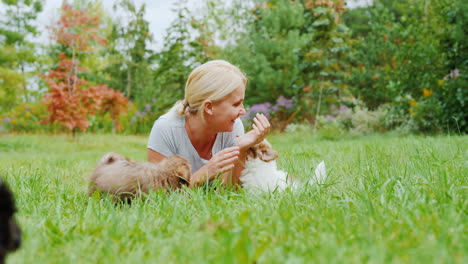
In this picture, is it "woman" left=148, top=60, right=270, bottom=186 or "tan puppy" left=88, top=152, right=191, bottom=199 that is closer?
"tan puppy" left=88, top=152, right=191, bottom=199

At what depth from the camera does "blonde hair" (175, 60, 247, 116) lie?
2.99 meters

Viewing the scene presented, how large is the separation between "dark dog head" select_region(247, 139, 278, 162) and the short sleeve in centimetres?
68

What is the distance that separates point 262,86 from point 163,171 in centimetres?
1079

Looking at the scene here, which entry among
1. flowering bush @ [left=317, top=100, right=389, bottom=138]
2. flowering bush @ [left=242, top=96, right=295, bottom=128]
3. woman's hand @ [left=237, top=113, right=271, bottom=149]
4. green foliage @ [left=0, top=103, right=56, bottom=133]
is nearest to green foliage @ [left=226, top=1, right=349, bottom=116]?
flowering bush @ [left=242, top=96, right=295, bottom=128]

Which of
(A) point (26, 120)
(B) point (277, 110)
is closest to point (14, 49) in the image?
(A) point (26, 120)

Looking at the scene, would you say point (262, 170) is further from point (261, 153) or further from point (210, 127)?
point (210, 127)

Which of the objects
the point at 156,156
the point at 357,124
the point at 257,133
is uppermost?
the point at 257,133

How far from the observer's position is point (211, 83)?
3.01m

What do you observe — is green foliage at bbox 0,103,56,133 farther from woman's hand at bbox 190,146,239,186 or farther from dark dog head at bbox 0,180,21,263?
dark dog head at bbox 0,180,21,263

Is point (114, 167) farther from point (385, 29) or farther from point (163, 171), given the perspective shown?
point (385, 29)

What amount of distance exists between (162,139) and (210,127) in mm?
424

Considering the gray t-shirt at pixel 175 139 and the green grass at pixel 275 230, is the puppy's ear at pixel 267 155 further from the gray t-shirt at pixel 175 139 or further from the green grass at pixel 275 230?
the green grass at pixel 275 230

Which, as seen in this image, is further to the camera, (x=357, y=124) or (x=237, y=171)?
(x=357, y=124)

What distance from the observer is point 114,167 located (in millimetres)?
2719
